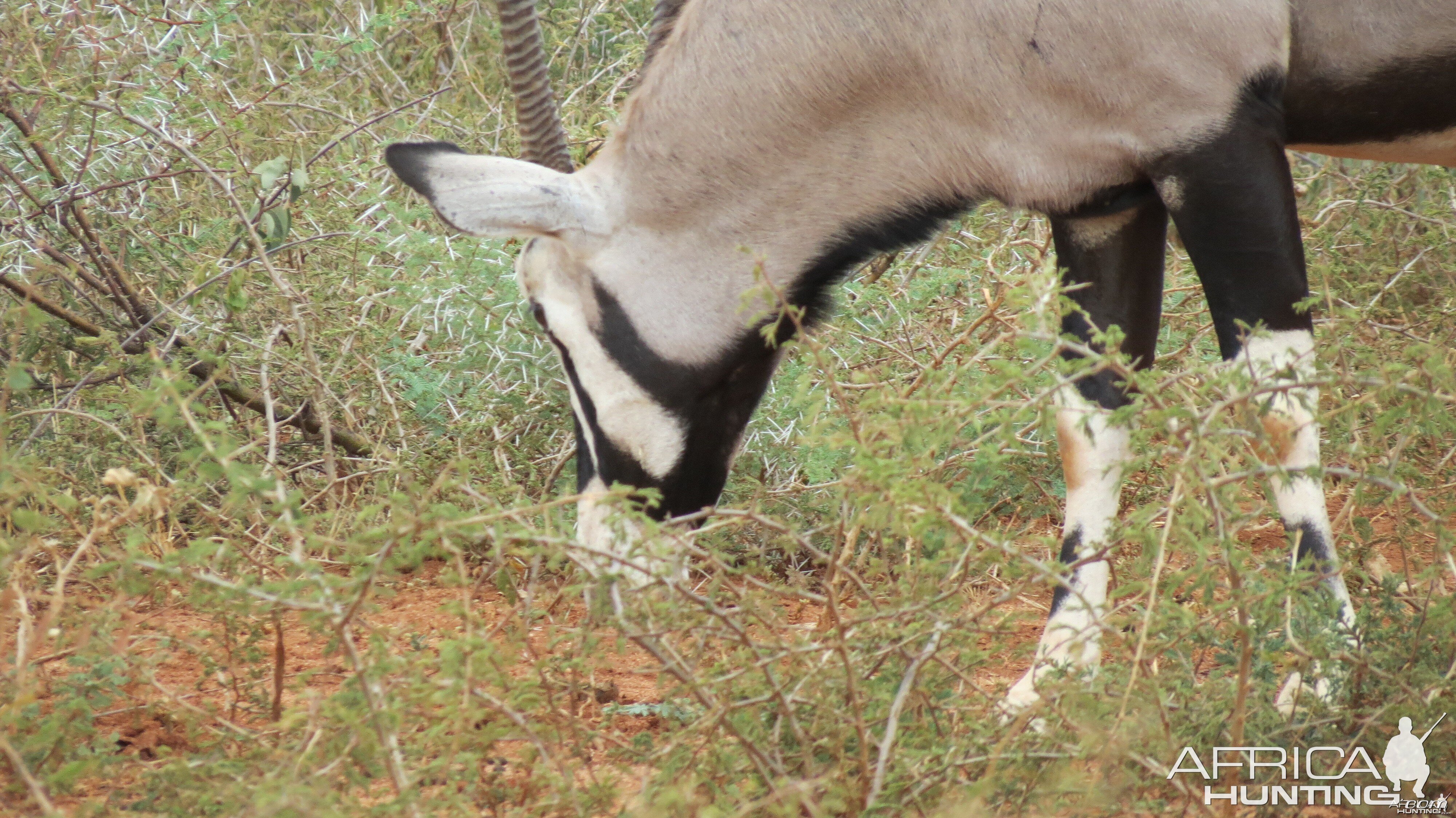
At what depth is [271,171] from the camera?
12.6ft

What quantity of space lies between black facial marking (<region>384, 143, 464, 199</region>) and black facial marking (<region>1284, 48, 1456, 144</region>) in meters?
1.86

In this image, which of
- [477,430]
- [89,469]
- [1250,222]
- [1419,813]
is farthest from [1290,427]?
[89,469]

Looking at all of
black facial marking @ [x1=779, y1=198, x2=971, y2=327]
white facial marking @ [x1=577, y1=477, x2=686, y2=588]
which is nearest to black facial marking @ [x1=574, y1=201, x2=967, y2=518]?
black facial marking @ [x1=779, y1=198, x2=971, y2=327]

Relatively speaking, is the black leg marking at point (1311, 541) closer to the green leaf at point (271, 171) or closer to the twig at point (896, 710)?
the twig at point (896, 710)

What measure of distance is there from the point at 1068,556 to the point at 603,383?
1171 mm

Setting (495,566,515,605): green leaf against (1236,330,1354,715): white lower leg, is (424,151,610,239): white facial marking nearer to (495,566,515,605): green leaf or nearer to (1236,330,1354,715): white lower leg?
(495,566,515,605): green leaf

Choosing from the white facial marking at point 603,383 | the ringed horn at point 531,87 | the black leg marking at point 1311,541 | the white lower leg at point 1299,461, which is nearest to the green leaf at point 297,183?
the ringed horn at point 531,87

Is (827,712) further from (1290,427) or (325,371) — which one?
(325,371)

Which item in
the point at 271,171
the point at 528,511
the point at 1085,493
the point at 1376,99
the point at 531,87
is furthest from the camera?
the point at 271,171

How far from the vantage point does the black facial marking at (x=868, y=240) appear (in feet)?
10.0

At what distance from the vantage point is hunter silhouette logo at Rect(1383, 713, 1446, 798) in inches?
86.3

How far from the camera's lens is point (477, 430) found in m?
4.21

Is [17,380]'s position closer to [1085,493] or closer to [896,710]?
[896,710]

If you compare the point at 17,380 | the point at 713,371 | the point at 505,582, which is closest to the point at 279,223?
the point at 713,371
